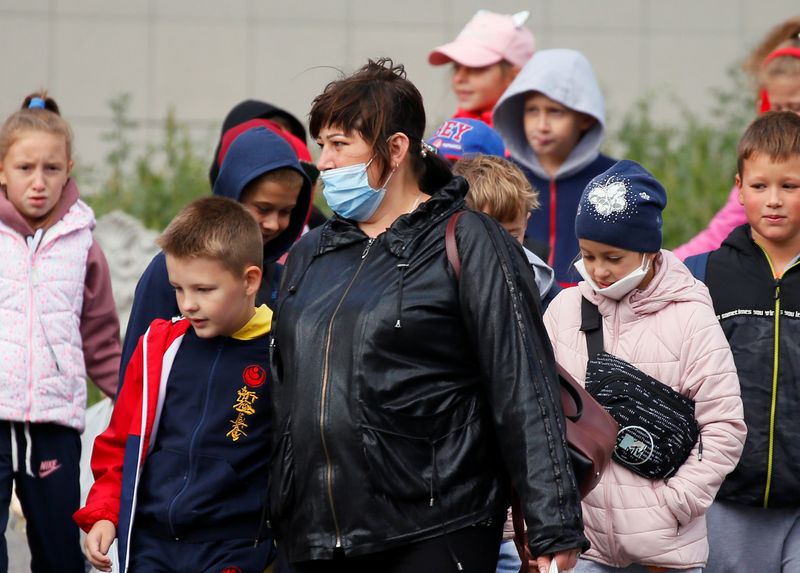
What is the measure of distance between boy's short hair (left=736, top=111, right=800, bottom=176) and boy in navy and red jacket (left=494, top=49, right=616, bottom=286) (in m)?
1.51

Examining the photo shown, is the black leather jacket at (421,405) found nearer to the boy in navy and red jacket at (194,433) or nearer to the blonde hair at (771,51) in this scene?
the boy in navy and red jacket at (194,433)

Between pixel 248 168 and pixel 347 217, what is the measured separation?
4.03 ft

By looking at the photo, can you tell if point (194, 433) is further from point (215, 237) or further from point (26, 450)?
point (26, 450)

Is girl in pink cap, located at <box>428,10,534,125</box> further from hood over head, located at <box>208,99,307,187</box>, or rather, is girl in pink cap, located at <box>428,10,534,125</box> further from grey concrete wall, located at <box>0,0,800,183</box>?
grey concrete wall, located at <box>0,0,800,183</box>

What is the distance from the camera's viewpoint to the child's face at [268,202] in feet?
18.9

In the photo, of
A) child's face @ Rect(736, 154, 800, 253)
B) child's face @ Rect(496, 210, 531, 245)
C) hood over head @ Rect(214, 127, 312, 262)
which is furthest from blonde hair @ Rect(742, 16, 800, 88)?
hood over head @ Rect(214, 127, 312, 262)

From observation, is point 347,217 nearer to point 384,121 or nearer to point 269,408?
point 384,121

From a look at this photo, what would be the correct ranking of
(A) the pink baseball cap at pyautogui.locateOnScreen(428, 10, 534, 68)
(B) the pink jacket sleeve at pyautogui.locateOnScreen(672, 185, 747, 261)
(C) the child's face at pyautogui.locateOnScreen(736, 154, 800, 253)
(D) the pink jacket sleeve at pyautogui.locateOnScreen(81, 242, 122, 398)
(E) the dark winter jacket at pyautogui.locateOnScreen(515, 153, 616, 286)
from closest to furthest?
(C) the child's face at pyautogui.locateOnScreen(736, 154, 800, 253) → (D) the pink jacket sleeve at pyautogui.locateOnScreen(81, 242, 122, 398) → (B) the pink jacket sleeve at pyautogui.locateOnScreen(672, 185, 747, 261) → (E) the dark winter jacket at pyautogui.locateOnScreen(515, 153, 616, 286) → (A) the pink baseball cap at pyautogui.locateOnScreen(428, 10, 534, 68)

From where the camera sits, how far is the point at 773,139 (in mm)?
5551

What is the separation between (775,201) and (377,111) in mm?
1742

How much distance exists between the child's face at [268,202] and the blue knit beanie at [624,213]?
1202 millimetres

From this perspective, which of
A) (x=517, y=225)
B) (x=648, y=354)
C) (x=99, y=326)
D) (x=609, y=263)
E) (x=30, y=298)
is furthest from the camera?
(x=99, y=326)

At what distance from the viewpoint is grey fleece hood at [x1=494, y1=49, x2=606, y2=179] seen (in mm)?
7324

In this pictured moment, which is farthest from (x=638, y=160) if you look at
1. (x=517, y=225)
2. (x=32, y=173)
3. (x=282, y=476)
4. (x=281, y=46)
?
(x=282, y=476)
